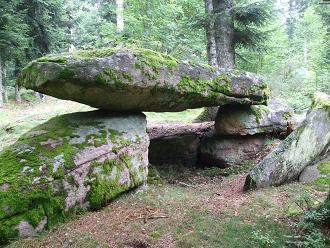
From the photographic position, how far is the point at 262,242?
4.20 metres

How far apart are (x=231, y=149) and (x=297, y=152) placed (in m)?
2.79

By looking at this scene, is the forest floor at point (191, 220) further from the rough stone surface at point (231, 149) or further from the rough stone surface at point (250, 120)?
the rough stone surface at point (250, 120)

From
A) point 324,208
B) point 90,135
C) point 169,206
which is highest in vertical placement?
point 90,135

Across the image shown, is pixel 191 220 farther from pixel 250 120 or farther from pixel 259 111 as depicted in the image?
pixel 259 111

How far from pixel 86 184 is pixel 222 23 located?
8066 millimetres

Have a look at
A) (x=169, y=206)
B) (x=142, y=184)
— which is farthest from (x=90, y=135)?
(x=169, y=206)

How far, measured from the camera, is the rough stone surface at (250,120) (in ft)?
31.4

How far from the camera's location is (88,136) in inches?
249

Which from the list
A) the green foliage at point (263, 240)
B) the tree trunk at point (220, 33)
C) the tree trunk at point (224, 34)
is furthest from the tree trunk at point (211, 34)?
the green foliage at point (263, 240)

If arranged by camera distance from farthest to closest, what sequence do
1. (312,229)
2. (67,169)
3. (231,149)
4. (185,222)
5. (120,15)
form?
1. (120,15)
2. (231,149)
3. (67,169)
4. (185,222)
5. (312,229)

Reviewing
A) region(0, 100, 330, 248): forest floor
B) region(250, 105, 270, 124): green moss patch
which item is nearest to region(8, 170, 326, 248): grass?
region(0, 100, 330, 248): forest floor

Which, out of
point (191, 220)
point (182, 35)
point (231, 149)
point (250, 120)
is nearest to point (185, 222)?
point (191, 220)

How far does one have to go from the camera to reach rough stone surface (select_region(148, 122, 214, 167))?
10086mm

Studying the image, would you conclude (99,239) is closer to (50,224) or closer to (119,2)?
(50,224)
